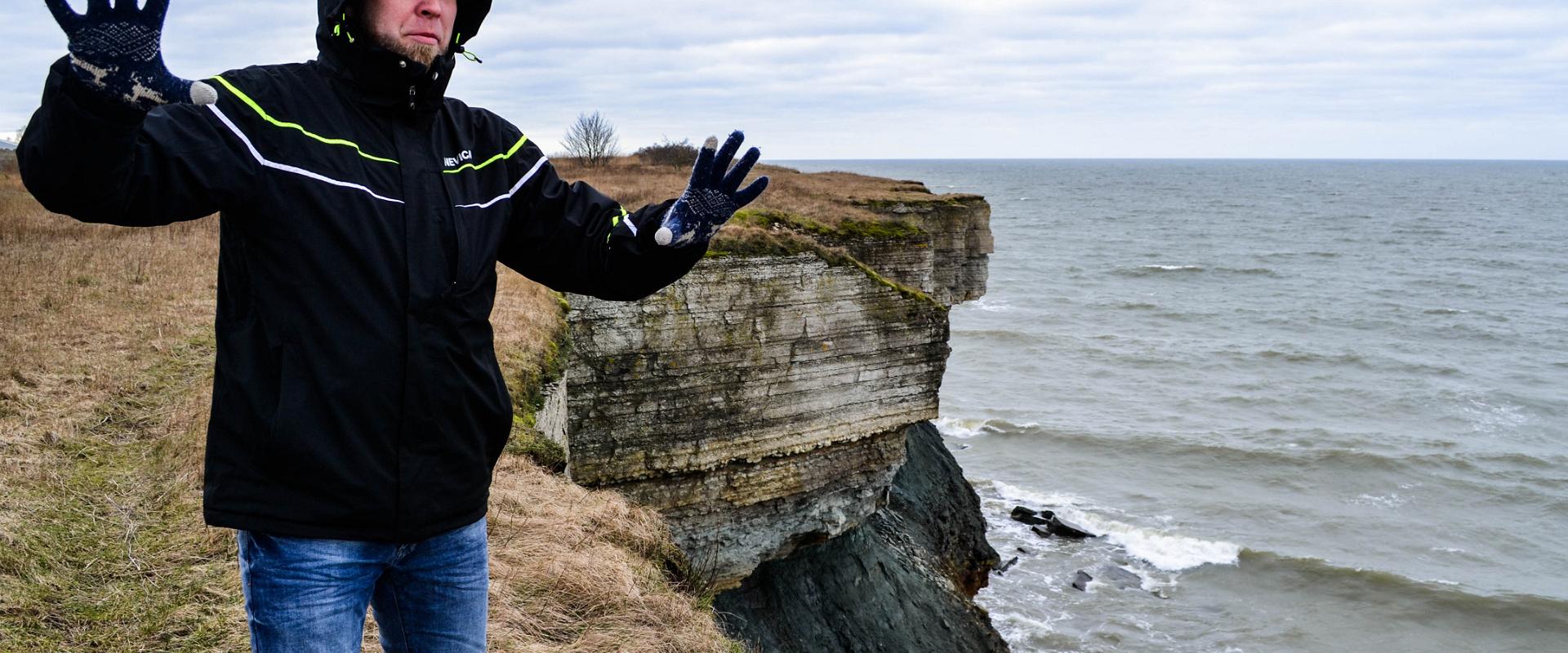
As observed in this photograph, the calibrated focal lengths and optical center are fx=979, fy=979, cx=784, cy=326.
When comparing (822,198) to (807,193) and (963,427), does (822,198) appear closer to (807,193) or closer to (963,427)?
(807,193)

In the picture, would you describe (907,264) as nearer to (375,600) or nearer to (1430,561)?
(1430,561)

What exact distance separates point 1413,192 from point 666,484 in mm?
157989

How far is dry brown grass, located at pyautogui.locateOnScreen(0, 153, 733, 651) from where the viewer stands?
3.78 m

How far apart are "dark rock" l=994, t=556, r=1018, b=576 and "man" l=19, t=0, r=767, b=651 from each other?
1719 centimetres

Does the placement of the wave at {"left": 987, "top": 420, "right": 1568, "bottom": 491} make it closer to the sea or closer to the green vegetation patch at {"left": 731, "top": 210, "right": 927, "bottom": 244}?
the sea

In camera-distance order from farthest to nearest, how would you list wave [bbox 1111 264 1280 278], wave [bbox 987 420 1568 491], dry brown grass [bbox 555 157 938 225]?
wave [bbox 1111 264 1280 278], wave [bbox 987 420 1568 491], dry brown grass [bbox 555 157 938 225]

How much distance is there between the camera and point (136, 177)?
1820 mm

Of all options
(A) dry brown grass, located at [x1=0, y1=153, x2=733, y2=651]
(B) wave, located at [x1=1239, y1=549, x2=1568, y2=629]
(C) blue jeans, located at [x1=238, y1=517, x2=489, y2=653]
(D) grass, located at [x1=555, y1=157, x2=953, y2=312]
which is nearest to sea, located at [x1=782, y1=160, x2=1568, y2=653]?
(B) wave, located at [x1=1239, y1=549, x2=1568, y2=629]

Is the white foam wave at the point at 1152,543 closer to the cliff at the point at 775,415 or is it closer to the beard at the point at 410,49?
the cliff at the point at 775,415

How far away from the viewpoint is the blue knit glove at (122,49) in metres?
1.69

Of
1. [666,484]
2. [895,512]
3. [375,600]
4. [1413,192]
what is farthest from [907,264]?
[1413,192]

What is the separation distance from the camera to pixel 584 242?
8.43ft

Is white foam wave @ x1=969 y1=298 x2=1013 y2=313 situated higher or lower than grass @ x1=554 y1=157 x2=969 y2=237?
lower

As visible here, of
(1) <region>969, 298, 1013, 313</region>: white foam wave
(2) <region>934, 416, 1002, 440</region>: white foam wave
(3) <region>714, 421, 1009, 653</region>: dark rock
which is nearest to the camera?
(3) <region>714, 421, 1009, 653</region>: dark rock
